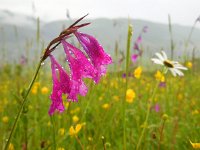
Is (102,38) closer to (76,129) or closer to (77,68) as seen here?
(76,129)

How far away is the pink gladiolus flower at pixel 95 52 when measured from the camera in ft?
2.55

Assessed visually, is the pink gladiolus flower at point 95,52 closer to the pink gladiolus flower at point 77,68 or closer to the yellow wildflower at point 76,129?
the pink gladiolus flower at point 77,68

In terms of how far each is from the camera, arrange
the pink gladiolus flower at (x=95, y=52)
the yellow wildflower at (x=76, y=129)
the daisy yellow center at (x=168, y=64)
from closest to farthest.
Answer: the pink gladiolus flower at (x=95, y=52) → the yellow wildflower at (x=76, y=129) → the daisy yellow center at (x=168, y=64)

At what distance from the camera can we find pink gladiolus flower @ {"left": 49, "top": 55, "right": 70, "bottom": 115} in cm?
85

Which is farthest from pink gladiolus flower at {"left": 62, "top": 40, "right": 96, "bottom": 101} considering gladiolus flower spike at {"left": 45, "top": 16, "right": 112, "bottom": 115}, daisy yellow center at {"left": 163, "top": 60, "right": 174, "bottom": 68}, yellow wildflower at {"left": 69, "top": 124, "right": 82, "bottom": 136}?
daisy yellow center at {"left": 163, "top": 60, "right": 174, "bottom": 68}

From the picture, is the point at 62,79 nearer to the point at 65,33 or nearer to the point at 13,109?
the point at 65,33

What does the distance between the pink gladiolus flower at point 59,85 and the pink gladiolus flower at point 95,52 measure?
8 cm

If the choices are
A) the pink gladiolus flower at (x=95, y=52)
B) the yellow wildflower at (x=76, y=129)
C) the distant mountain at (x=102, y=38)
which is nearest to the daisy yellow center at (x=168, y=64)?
the distant mountain at (x=102, y=38)

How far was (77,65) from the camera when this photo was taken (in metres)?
0.82

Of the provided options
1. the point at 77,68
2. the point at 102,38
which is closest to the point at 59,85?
the point at 77,68

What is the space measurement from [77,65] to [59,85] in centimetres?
8

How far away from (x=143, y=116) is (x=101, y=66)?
255 centimetres

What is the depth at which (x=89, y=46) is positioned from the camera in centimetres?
78

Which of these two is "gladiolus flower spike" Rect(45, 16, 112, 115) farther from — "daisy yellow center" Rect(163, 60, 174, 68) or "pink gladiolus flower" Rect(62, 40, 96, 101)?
"daisy yellow center" Rect(163, 60, 174, 68)
